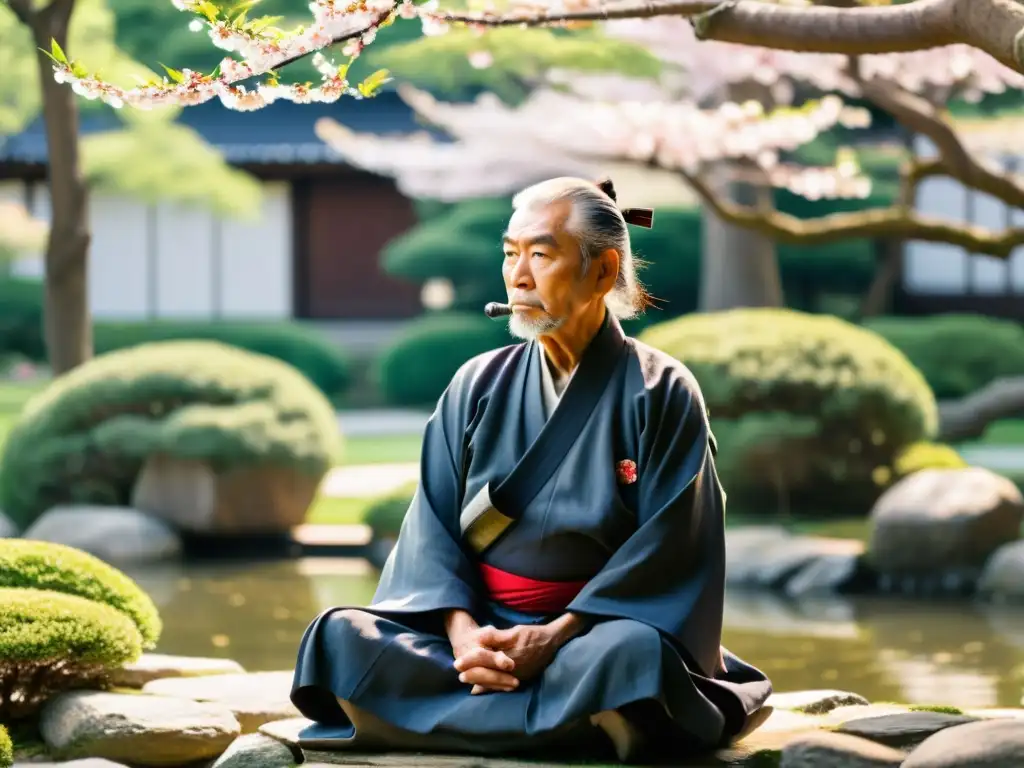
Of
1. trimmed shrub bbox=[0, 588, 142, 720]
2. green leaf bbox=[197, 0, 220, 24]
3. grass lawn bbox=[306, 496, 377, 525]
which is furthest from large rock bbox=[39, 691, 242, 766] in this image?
grass lawn bbox=[306, 496, 377, 525]

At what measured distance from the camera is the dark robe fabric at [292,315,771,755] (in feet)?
12.7

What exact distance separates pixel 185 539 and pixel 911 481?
5019 millimetres

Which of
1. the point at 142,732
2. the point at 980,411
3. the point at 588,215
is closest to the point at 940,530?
the point at 980,411

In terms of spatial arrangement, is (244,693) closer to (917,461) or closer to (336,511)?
(336,511)

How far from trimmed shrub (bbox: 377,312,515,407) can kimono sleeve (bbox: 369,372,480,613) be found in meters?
15.6

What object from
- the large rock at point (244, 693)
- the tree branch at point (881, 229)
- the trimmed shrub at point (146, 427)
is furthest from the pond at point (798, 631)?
the tree branch at point (881, 229)

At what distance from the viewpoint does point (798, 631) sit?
868 cm

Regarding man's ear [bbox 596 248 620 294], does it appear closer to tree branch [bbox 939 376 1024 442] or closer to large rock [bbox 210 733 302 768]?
large rock [bbox 210 733 302 768]

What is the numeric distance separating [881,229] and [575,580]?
20.2 feet

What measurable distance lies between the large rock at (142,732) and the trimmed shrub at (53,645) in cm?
19

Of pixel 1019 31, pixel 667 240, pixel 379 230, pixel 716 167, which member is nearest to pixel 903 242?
pixel 667 240

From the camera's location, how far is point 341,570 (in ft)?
35.8

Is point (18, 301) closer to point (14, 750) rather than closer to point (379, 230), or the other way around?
point (379, 230)

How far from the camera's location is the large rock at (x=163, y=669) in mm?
5672
